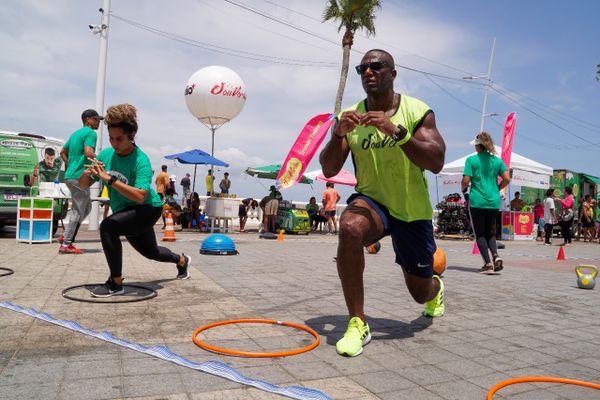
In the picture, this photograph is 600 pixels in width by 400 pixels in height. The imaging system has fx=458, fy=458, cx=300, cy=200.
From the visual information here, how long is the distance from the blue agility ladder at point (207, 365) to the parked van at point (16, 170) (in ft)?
26.3

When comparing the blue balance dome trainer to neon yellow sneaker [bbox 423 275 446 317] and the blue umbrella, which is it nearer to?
neon yellow sneaker [bbox 423 275 446 317]

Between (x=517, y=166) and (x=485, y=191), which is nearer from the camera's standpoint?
(x=485, y=191)

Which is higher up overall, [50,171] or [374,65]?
[374,65]

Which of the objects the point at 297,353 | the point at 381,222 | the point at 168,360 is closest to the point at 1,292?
the point at 168,360

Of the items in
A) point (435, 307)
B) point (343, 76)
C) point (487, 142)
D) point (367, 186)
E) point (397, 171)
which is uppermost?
point (343, 76)

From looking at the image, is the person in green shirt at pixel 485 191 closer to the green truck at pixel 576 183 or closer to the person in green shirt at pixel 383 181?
the person in green shirt at pixel 383 181

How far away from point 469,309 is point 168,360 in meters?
3.04

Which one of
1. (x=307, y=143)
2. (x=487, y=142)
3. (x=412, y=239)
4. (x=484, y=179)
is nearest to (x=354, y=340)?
(x=412, y=239)

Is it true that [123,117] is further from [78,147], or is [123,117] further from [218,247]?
[218,247]

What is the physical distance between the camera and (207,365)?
251 centimetres

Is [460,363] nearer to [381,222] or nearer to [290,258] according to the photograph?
[381,222]

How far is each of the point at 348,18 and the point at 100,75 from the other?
13.6 metres

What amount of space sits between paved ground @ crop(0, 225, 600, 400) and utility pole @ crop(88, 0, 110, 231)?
7.00 metres

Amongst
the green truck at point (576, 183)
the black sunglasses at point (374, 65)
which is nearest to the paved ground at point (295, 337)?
the black sunglasses at point (374, 65)
